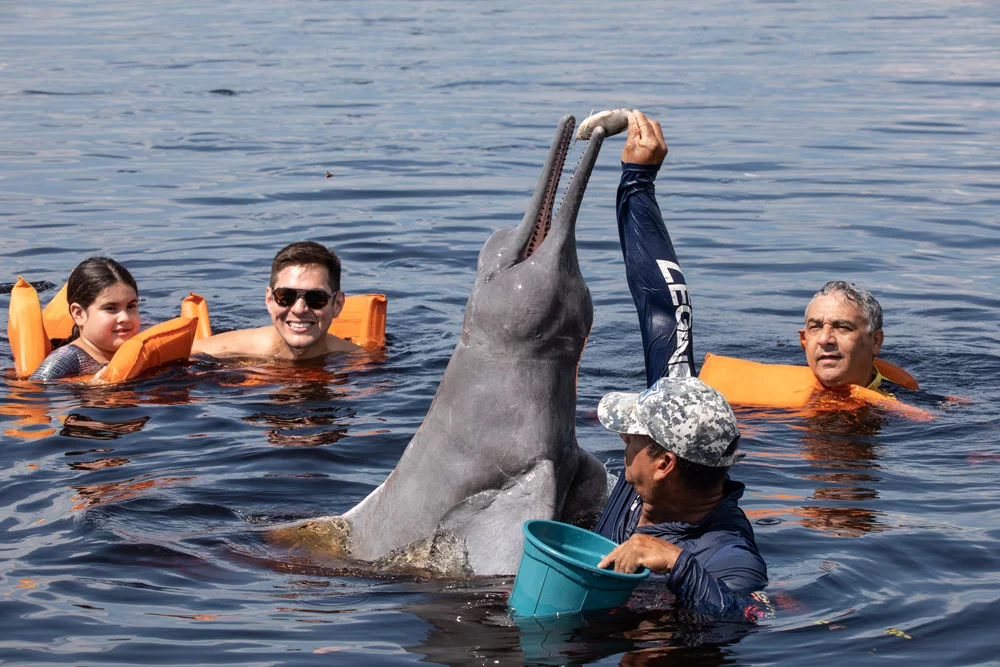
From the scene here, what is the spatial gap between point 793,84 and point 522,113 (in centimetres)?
615

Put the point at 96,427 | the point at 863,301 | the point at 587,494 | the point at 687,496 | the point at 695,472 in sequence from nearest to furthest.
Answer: the point at 695,472 < the point at 687,496 < the point at 587,494 < the point at 96,427 < the point at 863,301

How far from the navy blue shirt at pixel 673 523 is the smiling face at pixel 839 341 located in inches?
157

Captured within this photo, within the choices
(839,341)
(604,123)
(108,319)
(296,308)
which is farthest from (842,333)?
(108,319)

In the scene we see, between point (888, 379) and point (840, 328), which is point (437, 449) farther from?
point (888, 379)

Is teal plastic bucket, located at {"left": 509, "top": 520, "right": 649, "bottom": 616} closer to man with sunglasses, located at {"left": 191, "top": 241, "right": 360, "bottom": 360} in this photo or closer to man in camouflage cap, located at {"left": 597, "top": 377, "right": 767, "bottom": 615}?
man in camouflage cap, located at {"left": 597, "top": 377, "right": 767, "bottom": 615}

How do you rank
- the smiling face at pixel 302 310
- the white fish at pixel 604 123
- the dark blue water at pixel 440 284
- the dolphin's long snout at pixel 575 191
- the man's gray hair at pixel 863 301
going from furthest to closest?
the smiling face at pixel 302 310 → the man's gray hair at pixel 863 301 → the dark blue water at pixel 440 284 → the white fish at pixel 604 123 → the dolphin's long snout at pixel 575 191

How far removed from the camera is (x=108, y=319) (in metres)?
10.8

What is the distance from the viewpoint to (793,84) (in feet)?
88.8

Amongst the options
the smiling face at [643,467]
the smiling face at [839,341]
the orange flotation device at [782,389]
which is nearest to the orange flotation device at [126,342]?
the orange flotation device at [782,389]

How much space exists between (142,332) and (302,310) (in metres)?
1.28

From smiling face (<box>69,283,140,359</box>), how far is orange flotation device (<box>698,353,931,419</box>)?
4625 mm

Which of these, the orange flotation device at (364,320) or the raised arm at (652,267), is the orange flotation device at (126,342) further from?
the raised arm at (652,267)

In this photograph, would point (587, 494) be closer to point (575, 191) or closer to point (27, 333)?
point (575, 191)

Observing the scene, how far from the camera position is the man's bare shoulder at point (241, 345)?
37.6 ft
